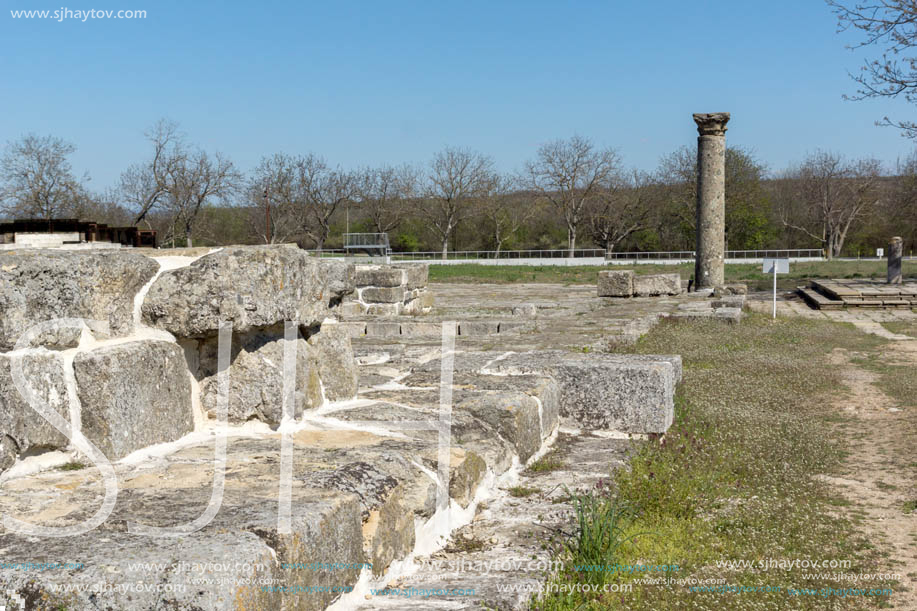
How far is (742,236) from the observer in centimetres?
4741

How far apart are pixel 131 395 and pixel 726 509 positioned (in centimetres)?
306

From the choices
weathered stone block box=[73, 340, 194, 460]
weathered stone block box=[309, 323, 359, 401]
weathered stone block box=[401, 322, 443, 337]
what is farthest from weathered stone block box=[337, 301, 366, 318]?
weathered stone block box=[73, 340, 194, 460]

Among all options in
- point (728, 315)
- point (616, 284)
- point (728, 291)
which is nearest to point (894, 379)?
point (728, 315)

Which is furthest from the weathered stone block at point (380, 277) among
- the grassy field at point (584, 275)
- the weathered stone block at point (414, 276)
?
the grassy field at point (584, 275)

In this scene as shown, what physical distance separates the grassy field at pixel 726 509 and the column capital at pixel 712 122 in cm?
1280

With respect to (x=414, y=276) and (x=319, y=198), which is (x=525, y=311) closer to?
(x=414, y=276)

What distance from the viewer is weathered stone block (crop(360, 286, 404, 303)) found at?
527 inches

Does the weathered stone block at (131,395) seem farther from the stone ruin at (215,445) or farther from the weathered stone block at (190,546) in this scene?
the weathered stone block at (190,546)

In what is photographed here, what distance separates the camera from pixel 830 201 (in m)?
48.9

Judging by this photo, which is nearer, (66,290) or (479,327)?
(66,290)

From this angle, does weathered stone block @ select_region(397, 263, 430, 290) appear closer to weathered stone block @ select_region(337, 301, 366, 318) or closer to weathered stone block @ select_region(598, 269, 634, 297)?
weathered stone block @ select_region(337, 301, 366, 318)

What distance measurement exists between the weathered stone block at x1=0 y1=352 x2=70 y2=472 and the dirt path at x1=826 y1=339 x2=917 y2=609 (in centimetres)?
316

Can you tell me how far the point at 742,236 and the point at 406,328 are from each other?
41.3m

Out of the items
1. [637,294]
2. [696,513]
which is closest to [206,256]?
[696,513]
